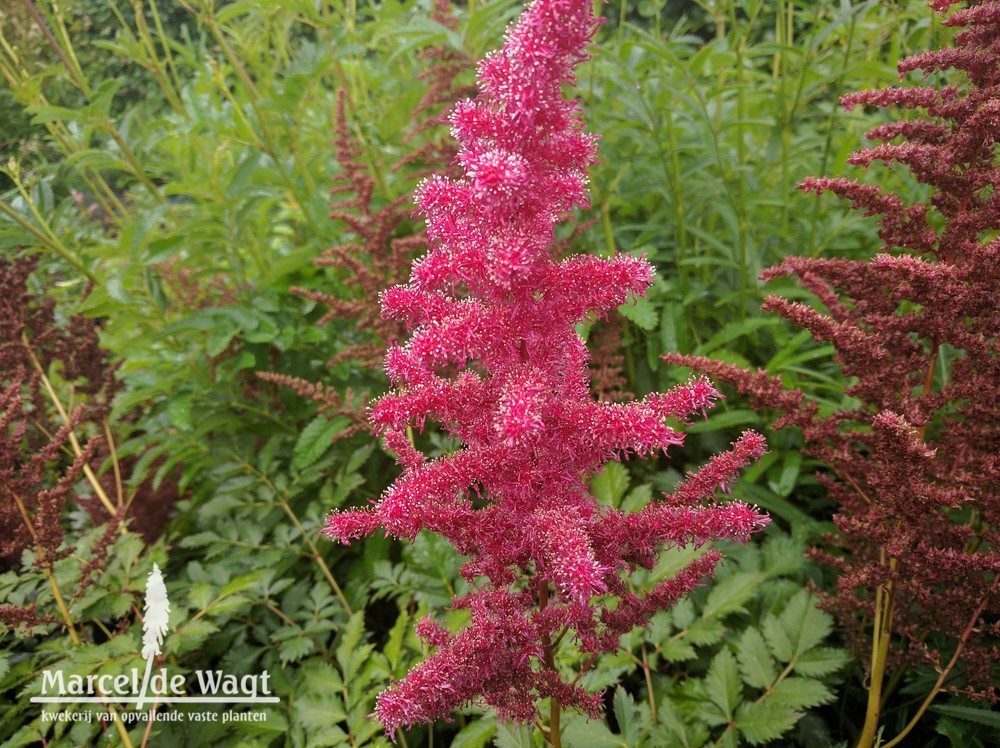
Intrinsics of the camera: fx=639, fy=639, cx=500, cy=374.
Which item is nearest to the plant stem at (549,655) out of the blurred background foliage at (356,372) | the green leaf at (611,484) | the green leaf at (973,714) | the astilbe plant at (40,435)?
the blurred background foliage at (356,372)

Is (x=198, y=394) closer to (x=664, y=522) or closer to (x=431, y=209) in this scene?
(x=431, y=209)

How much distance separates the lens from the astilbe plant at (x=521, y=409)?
1.00m

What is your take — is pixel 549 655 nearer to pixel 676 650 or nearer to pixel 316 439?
pixel 676 650

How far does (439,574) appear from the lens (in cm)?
194

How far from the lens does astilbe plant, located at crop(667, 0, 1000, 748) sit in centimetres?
129

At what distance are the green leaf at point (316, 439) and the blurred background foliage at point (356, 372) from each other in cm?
1

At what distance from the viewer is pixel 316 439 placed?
2342 millimetres

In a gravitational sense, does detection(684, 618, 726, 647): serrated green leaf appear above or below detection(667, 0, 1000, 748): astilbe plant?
below

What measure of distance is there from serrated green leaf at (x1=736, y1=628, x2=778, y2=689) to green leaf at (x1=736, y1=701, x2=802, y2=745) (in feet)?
0.25

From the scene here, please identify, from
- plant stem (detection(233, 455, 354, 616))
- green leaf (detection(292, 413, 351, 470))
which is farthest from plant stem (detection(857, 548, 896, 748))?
green leaf (detection(292, 413, 351, 470))

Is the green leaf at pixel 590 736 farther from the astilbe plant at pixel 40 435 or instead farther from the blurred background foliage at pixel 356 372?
the astilbe plant at pixel 40 435

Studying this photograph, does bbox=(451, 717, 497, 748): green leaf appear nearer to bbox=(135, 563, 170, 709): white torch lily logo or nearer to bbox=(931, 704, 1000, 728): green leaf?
bbox=(135, 563, 170, 709): white torch lily logo

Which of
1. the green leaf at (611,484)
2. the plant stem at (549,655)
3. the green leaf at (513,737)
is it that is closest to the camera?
the plant stem at (549,655)

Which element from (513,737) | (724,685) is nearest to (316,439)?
(513,737)
